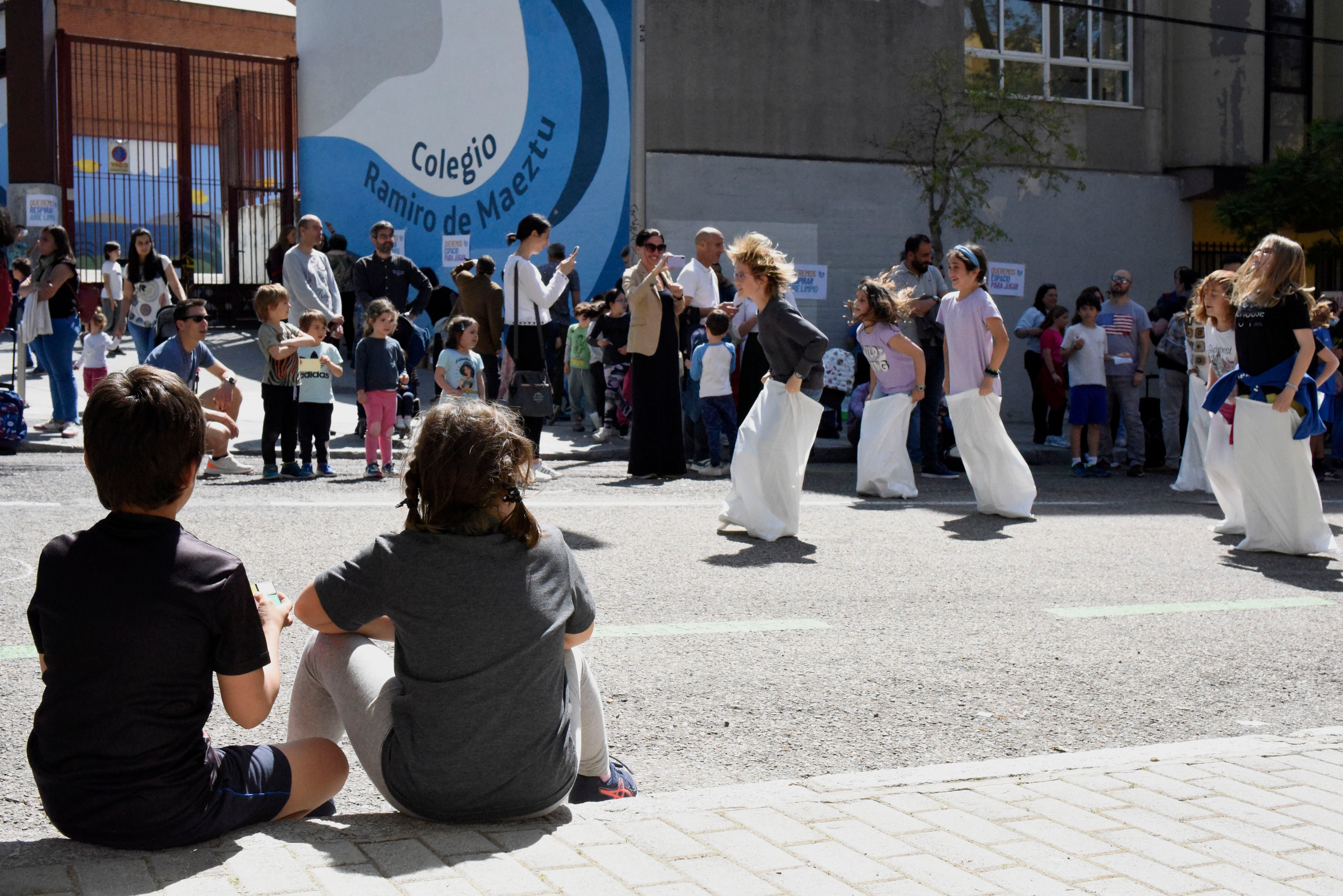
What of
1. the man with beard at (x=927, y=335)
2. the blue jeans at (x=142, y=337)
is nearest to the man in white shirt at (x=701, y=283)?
the man with beard at (x=927, y=335)

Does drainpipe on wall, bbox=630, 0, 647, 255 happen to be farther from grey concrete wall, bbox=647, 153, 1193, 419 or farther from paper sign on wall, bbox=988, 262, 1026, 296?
paper sign on wall, bbox=988, 262, 1026, 296

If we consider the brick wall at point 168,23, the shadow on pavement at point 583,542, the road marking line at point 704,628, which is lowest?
the road marking line at point 704,628

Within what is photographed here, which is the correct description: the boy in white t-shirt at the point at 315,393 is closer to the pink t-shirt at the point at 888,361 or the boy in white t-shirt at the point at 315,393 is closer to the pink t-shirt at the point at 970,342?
the pink t-shirt at the point at 888,361

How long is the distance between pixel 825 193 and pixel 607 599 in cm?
1266

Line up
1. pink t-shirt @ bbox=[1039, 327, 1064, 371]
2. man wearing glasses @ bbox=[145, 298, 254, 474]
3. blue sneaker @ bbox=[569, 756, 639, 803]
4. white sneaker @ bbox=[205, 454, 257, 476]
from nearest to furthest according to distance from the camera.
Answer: blue sneaker @ bbox=[569, 756, 639, 803] < man wearing glasses @ bbox=[145, 298, 254, 474] < white sneaker @ bbox=[205, 454, 257, 476] < pink t-shirt @ bbox=[1039, 327, 1064, 371]

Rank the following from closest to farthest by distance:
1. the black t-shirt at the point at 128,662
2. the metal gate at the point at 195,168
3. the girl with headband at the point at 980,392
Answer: the black t-shirt at the point at 128,662 → the girl with headband at the point at 980,392 → the metal gate at the point at 195,168

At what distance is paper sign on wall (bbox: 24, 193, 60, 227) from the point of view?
774 inches

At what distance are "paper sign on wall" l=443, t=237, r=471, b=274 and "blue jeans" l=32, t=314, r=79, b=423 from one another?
22.6 ft

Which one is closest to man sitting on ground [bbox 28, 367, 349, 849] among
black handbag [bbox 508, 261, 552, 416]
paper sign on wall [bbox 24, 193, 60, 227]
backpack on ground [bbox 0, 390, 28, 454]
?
black handbag [bbox 508, 261, 552, 416]

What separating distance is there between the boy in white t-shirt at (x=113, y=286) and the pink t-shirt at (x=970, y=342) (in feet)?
40.4

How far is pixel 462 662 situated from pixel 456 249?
1646cm

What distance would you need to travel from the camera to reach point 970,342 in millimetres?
10102

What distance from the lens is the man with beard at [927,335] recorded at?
1298 centimetres

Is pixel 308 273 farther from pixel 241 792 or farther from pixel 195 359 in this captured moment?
pixel 241 792
